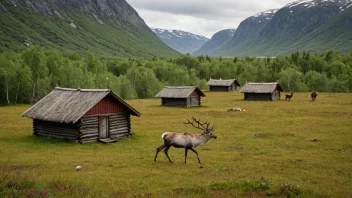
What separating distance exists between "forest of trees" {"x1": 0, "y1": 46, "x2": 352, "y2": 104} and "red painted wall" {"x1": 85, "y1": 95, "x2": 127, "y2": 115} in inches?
199

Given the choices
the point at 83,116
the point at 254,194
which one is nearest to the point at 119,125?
the point at 83,116

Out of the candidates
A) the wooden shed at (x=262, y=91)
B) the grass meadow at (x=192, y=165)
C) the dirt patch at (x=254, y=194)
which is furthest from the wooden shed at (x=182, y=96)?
the dirt patch at (x=254, y=194)

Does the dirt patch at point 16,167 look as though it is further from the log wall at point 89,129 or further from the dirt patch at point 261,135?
the dirt patch at point 261,135

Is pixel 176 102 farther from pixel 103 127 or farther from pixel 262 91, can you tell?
pixel 103 127

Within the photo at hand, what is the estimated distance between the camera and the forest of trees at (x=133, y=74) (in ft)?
263

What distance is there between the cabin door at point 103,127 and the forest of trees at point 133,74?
260 inches

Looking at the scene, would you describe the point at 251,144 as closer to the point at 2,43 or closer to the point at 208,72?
the point at 208,72

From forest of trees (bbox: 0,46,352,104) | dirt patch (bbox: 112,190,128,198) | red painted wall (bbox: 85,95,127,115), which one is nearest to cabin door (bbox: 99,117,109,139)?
red painted wall (bbox: 85,95,127,115)

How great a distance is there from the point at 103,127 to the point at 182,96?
3615 cm

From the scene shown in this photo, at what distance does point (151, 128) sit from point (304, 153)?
19657mm

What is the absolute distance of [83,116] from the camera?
32156 millimetres

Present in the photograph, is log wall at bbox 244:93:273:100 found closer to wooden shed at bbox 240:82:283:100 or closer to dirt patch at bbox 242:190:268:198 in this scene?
wooden shed at bbox 240:82:283:100

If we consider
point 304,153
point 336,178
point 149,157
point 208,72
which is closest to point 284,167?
point 336,178

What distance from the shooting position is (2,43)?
7677 inches
